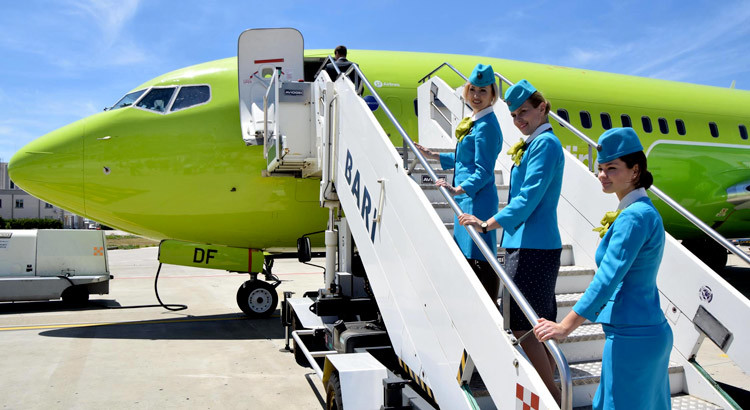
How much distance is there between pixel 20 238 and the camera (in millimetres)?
10109

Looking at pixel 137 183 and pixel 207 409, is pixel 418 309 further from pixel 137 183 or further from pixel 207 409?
pixel 137 183

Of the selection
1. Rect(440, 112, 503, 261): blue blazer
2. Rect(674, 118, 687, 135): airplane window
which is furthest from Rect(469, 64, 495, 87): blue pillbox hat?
Rect(674, 118, 687, 135): airplane window

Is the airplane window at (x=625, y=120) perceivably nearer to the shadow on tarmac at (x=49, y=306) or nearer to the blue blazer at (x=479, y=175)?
the blue blazer at (x=479, y=175)

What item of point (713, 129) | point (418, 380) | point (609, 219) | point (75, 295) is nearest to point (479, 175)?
point (609, 219)

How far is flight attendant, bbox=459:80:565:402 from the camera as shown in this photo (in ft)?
8.66

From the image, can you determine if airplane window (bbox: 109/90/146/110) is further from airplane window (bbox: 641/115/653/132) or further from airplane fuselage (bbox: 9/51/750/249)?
airplane window (bbox: 641/115/653/132)

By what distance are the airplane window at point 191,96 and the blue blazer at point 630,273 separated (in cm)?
673

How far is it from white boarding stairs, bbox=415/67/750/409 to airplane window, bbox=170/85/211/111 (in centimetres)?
491

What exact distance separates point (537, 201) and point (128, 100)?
6990mm

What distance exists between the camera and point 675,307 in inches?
138

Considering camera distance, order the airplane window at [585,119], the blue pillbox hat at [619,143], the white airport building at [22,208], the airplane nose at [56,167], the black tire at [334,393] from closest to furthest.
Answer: the blue pillbox hat at [619,143] < the black tire at [334,393] < the airplane nose at [56,167] < the airplane window at [585,119] < the white airport building at [22,208]

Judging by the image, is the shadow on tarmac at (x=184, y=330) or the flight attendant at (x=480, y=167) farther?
the shadow on tarmac at (x=184, y=330)

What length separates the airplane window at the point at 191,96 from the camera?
776 cm

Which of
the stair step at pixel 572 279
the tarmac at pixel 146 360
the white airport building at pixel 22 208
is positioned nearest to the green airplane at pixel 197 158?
the tarmac at pixel 146 360
